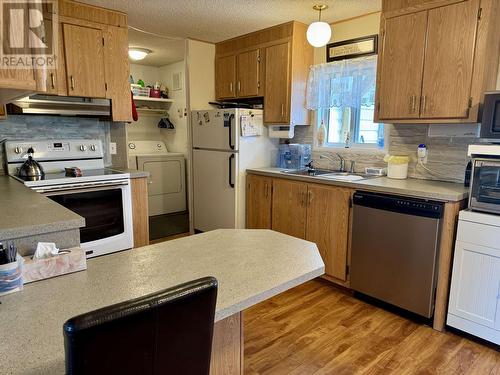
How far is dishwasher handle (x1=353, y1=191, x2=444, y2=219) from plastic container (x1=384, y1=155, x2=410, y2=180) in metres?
0.47

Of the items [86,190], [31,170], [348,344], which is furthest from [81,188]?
[348,344]

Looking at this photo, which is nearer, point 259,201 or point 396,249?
point 396,249

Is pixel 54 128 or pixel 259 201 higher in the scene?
pixel 54 128

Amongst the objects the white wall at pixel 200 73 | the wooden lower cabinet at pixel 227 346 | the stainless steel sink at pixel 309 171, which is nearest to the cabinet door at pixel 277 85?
the stainless steel sink at pixel 309 171

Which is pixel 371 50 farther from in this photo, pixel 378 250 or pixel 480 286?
pixel 480 286

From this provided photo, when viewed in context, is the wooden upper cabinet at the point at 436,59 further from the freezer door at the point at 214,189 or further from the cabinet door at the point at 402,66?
the freezer door at the point at 214,189

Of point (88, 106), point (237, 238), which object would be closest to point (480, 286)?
point (237, 238)

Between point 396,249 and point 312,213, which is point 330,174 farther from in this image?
point 396,249

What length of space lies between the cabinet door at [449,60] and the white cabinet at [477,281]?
2.62 ft

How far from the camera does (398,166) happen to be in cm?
284

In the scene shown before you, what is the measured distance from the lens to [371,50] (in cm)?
305

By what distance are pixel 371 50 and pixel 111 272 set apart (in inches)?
112

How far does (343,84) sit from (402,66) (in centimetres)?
68

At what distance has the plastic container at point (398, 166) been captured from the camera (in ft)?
9.32
